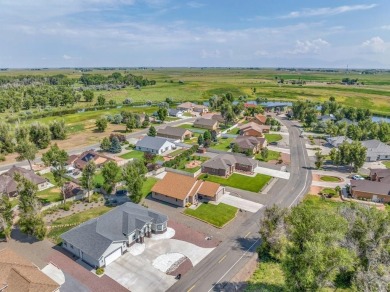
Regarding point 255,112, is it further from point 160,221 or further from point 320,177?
point 160,221

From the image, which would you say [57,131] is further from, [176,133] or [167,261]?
[167,261]

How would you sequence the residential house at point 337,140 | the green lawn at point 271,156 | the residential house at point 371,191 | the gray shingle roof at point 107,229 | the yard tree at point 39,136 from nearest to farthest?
the gray shingle roof at point 107,229 → the residential house at point 371,191 → the green lawn at point 271,156 → the yard tree at point 39,136 → the residential house at point 337,140

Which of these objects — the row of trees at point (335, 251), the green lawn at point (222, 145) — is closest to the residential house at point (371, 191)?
the row of trees at point (335, 251)

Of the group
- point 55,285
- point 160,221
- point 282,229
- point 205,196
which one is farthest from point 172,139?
point 55,285

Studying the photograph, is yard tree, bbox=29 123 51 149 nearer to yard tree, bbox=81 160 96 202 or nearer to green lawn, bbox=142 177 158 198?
yard tree, bbox=81 160 96 202

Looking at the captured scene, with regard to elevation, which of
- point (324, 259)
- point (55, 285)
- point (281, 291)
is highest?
point (324, 259)

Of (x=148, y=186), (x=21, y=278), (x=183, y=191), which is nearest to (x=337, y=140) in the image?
(x=183, y=191)

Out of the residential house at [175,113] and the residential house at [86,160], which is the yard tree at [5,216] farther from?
the residential house at [175,113]
